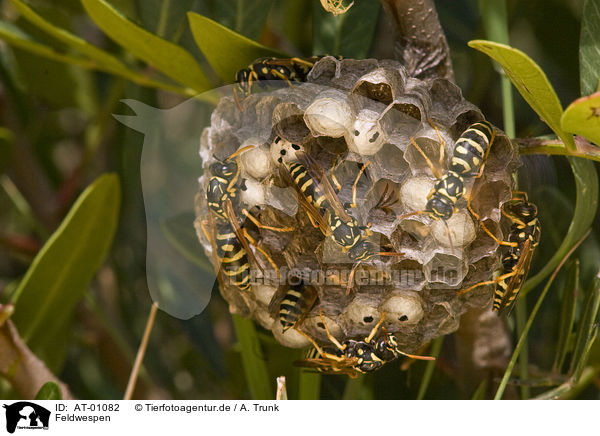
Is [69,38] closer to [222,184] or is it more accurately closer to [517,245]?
[222,184]

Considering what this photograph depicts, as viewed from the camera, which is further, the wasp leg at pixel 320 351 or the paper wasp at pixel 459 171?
the wasp leg at pixel 320 351

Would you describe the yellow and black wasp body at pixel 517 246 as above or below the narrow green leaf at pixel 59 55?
below

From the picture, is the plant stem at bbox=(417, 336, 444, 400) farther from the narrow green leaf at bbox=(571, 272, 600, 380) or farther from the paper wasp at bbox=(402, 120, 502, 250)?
the paper wasp at bbox=(402, 120, 502, 250)

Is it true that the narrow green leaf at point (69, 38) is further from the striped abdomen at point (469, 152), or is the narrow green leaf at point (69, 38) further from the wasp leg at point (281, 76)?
the striped abdomen at point (469, 152)

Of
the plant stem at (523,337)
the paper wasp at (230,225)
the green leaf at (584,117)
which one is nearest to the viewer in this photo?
the green leaf at (584,117)

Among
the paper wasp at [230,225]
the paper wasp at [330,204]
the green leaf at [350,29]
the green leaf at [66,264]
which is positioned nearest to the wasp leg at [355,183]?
the paper wasp at [330,204]

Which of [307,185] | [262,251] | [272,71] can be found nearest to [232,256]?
[262,251]

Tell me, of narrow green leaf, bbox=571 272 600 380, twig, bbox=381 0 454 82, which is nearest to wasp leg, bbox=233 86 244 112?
twig, bbox=381 0 454 82
